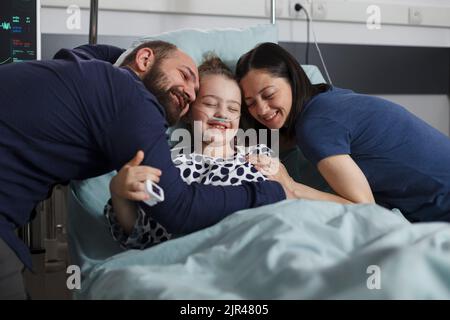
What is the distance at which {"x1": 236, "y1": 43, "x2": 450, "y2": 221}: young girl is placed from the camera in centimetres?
155

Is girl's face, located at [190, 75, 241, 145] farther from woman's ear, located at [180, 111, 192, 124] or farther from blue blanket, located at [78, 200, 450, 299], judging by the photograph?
blue blanket, located at [78, 200, 450, 299]

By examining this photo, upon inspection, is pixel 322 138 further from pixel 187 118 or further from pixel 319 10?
pixel 319 10

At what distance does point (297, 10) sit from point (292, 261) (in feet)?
A: 6.64

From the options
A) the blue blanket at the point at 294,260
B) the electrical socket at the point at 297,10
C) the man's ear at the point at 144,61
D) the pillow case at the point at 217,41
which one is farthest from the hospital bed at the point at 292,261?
the electrical socket at the point at 297,10

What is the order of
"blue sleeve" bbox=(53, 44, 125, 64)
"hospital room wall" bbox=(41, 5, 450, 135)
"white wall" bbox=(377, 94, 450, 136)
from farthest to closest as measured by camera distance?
"white wall" bbox=(377, 94, 450, 136) → "hospital room wall" bbox=(41, 5, 450, 135) → "blue sleeve" bbox=(53, 44, 125, 64)

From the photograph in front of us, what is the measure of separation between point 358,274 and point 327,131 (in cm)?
79

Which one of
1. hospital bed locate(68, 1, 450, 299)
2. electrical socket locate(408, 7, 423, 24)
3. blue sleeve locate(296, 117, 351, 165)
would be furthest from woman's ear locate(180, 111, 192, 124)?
electrical socket locate(408, 7, 423, 24)

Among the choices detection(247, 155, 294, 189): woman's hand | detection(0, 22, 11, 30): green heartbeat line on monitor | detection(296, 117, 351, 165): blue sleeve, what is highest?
detection(0, 22, 11, 30): green heartbeat line on monitor

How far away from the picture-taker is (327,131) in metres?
1.56

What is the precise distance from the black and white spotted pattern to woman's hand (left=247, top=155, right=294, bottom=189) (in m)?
0.03

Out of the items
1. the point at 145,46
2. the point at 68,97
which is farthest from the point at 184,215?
the point at 145,46

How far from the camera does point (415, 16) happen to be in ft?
9.53

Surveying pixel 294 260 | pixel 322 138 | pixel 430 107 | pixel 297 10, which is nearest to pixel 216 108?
pixel 322 138

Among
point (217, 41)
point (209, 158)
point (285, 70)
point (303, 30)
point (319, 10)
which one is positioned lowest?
point (209, 158)
